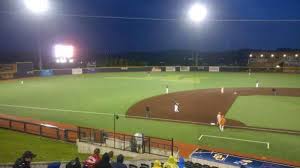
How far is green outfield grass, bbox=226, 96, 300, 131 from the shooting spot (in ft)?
87.9

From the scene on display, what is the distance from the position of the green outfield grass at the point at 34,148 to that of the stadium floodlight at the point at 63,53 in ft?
143

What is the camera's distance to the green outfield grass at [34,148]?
16144mm

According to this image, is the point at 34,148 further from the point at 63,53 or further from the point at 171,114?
the point at 63,53

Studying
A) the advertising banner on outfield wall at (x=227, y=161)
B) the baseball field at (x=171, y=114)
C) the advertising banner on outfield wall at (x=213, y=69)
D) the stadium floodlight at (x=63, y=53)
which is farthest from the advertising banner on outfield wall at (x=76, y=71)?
the advertising banner on outfield wall at (x=227, y=161)

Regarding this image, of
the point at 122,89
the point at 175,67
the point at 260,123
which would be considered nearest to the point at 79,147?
the point at 260,123

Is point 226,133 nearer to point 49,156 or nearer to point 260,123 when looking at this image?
point 260,123

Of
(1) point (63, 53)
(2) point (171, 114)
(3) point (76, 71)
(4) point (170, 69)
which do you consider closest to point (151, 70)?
(4) point (170, 69)

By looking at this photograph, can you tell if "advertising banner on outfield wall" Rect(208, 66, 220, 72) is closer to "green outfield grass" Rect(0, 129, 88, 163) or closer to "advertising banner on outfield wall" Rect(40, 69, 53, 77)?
"advertising banner on outfield wall" Rect(40, 69, 53, 77)

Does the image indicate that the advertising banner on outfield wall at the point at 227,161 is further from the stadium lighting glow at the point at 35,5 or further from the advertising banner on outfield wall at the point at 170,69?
the advertising banner on outfield wall at the point at 170,69

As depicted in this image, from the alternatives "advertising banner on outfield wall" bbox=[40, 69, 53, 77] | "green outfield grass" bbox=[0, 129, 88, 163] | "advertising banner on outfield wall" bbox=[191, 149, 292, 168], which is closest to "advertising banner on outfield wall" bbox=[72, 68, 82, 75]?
"advertising banner on outfield wall" bbox=[40, 69, 53, 77]

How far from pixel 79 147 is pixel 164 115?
462 inches

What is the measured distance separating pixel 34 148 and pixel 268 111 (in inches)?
812

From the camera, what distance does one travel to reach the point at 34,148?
18.0 m

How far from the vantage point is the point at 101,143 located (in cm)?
1947
